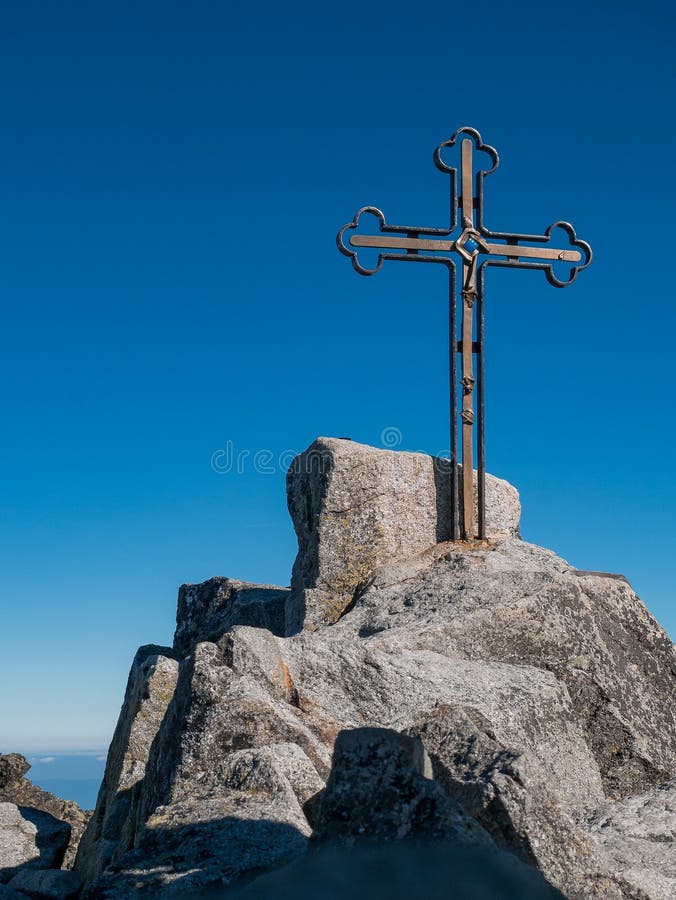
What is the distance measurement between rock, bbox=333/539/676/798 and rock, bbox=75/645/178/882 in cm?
162

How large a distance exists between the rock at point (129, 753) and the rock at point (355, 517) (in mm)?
1919

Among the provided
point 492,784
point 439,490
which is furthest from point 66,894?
point 439,490

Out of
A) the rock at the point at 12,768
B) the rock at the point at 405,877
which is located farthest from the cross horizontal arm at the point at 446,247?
the rock at the point at 405,877

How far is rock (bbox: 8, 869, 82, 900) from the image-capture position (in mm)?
5805

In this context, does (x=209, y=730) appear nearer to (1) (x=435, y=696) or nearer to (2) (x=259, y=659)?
(2) (x=259, y=659)

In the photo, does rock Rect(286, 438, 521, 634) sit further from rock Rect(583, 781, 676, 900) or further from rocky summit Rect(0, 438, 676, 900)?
rock Rect(583, 781, 676, 900)

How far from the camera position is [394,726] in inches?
251

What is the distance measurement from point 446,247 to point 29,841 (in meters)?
6.63

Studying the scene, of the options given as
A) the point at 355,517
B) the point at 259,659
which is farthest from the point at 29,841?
the point at 355,517

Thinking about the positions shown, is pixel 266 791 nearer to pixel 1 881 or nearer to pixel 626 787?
pixel 1 881

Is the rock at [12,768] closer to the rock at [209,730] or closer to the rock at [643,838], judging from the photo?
the rock at [209,730]

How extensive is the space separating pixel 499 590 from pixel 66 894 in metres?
4.24

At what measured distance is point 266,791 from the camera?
464cm

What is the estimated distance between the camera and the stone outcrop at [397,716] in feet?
13.1
